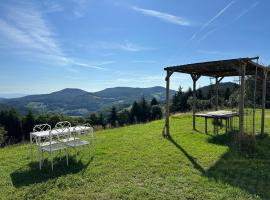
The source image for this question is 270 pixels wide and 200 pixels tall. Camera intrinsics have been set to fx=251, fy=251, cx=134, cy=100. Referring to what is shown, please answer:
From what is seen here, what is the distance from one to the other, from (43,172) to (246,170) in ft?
15.7

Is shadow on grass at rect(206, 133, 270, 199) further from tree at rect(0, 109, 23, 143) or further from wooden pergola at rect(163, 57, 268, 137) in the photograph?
tree at rect(0, 109, 23, 143)

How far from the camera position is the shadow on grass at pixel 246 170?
4.98 metres

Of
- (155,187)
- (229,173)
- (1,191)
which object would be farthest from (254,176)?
(1,191)

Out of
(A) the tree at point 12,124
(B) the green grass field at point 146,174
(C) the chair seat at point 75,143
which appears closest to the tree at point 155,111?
(A) the tree at point 12,124

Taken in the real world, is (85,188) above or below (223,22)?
below

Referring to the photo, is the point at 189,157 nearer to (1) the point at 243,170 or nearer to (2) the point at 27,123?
(1) the point at 243,170

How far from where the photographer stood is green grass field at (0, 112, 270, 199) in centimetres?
471

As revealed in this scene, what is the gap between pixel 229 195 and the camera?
4.57 metres

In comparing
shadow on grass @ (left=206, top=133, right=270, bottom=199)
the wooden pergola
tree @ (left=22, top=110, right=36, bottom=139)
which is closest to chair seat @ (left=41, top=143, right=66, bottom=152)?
shadow on grass @ (left=206, top=133, right=270, bottom=199)

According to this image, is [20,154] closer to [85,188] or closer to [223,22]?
[85,188]

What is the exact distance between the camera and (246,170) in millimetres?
5895

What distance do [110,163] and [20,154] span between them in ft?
10.3

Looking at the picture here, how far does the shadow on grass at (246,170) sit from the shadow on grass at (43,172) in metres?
3.18

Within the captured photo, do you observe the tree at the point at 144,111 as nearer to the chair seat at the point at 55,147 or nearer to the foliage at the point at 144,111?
the foliage at the point at 144,111
